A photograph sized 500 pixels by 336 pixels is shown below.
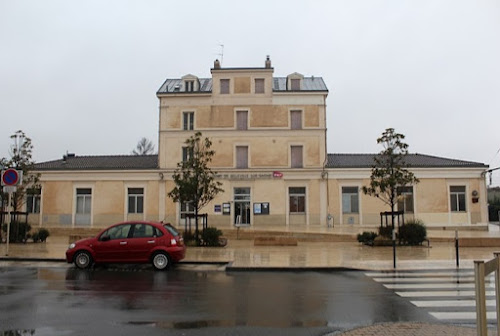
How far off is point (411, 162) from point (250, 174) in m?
14.3

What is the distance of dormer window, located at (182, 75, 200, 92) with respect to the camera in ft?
140

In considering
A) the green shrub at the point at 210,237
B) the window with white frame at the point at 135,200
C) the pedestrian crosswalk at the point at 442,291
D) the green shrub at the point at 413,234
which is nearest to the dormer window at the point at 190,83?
the window with white frame at the point at 135,200

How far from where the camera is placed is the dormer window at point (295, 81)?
42.2 meters

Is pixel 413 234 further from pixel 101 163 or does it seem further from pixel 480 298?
pixel 101 163

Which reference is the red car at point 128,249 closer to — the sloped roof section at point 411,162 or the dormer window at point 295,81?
the sloped roof section at point 411,162

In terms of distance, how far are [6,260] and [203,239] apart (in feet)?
28.8

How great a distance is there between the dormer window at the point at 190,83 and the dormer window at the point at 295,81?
8.40 metres

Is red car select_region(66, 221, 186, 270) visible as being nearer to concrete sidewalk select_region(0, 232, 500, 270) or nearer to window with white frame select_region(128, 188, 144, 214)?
concrete sidewalk select_region(0, 232, 500, 270)

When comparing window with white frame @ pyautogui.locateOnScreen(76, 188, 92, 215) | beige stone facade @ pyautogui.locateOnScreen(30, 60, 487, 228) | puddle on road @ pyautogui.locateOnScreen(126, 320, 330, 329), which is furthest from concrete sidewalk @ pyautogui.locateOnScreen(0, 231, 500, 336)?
window with white frame @ pyautogui.locateOnScreen(76, 188, 92, 215)

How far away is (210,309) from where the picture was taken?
855 centimetres

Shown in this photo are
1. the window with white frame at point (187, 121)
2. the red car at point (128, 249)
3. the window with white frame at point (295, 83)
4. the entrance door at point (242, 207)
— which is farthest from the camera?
the window with white frame at point (295, 83)

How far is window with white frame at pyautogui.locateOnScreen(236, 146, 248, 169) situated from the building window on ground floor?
467 cm

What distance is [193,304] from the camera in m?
9.05

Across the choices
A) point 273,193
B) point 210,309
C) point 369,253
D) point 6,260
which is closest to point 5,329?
point 210,309
